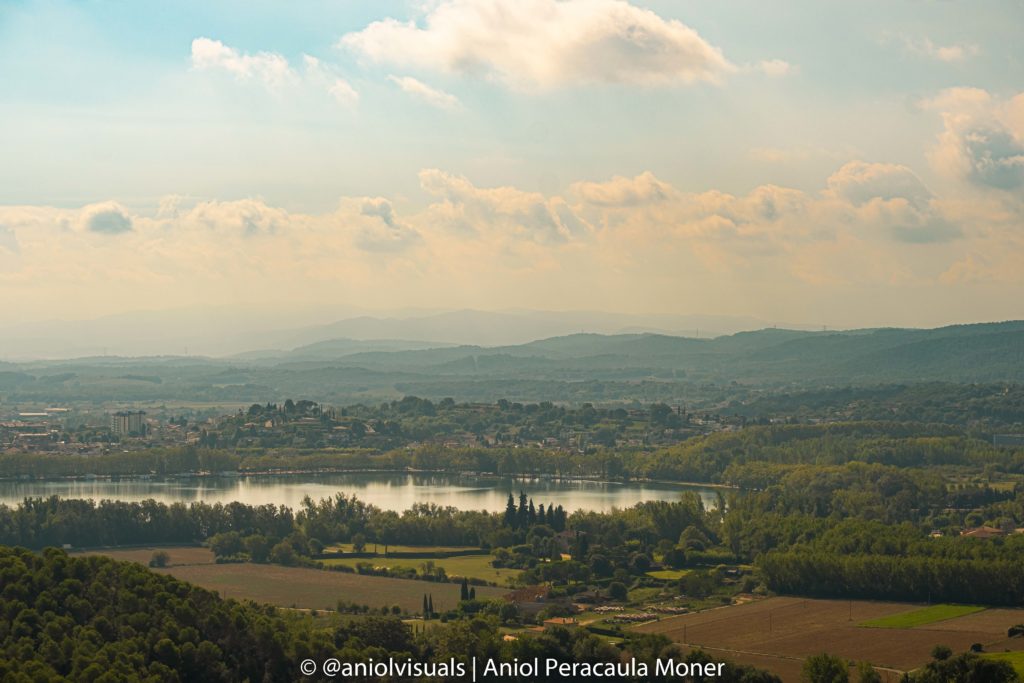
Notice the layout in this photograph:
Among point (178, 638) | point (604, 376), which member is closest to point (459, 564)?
point (178, 638)

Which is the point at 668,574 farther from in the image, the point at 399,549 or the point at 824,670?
the point at 824,670

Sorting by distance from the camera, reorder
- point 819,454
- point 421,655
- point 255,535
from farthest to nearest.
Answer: point 819,454, point 255,535, point 421,655

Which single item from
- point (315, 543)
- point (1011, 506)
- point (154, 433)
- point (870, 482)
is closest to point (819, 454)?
point (870, 482)

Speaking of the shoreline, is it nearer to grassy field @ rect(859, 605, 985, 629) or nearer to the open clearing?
the open clearing

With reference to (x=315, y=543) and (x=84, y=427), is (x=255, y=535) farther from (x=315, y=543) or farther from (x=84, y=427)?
(x=84, y=427)

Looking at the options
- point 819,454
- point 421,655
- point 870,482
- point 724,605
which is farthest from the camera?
point 819,454

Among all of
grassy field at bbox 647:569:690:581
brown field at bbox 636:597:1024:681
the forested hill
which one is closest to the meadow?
grassy field at bbox 647:569:690:581
